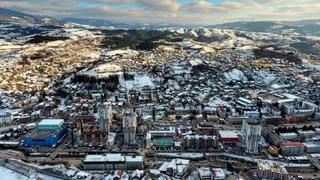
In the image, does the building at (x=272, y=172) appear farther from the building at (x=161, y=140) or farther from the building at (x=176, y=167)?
the building at (x=161, y=140)

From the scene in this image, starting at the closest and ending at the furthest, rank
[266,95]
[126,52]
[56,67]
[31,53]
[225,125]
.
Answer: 1. [225,125]
2. [266,95]
3. [56,67]
4. [31,53]
5. [126,52]

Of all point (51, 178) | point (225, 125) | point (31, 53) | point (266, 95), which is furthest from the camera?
point (31, 53)

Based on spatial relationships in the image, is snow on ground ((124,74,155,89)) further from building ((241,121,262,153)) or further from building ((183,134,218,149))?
building ((241,121,262,153))

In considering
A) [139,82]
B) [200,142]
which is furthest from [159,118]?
[139,82]

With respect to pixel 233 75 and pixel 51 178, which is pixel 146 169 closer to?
pixel 51 178

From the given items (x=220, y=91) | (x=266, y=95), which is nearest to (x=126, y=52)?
(x=220, y=91)

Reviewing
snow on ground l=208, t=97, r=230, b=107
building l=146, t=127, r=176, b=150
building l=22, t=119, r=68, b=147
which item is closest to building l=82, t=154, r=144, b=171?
building l=146, t=127, r=176, b=150

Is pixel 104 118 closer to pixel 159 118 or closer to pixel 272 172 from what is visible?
pixel 159 118
